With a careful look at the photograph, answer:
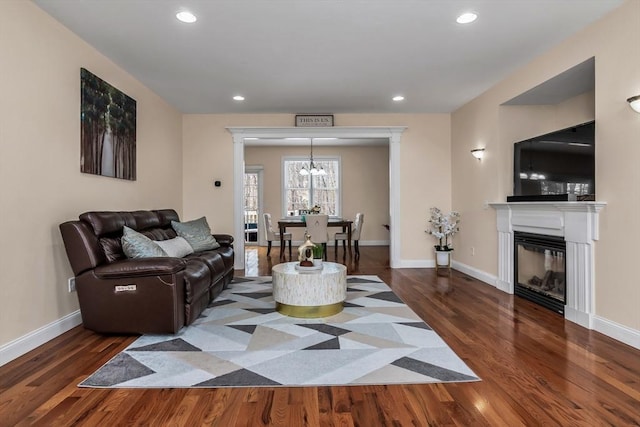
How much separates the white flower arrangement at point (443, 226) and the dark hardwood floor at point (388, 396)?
298cm

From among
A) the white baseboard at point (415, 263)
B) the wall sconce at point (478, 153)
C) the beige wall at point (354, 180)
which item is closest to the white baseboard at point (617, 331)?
the wall sconce at point (478, 153)

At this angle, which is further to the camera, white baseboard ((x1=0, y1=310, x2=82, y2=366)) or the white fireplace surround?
the white fireplace surround

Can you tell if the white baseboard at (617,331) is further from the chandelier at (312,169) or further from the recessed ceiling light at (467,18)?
the chandelier at (312,169)

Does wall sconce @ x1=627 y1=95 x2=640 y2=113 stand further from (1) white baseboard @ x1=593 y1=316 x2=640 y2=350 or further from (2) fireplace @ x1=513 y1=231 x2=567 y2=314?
(1) white baseboard @ x1=593 y1=316 x2=640 y2=350

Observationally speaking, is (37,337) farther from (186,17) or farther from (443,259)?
(443,259)

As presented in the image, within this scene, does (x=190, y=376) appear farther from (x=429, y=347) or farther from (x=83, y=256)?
(x=429, y=347)

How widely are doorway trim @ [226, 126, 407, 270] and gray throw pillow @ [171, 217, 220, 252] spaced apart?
4.62 feet

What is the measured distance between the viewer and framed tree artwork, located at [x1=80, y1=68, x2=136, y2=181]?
3.36 meters

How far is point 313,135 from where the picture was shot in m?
Result: 6.12

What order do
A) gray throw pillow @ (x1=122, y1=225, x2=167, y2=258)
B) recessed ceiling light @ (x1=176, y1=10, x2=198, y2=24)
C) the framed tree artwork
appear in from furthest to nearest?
the framed tree artwork, gray throw pillow @ (x1=122, y1=225, x2=167, y2=258), recessed ceiling light @ (x1=176, y1=10, x2=198, y2=24)

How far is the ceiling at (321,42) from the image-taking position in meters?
2.84

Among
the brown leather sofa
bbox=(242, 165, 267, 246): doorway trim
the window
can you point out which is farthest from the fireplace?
bbox=(242, 165, 267, 246): doorway trim

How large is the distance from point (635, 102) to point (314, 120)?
13.6 feet

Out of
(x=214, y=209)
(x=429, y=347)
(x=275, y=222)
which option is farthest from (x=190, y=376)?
(x=275, y=222)
